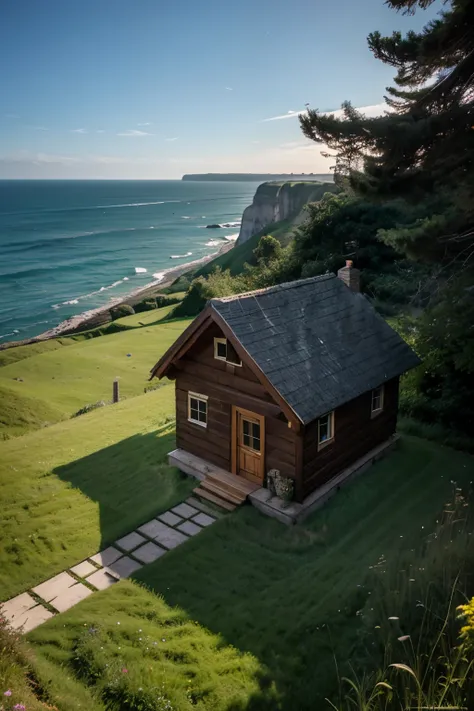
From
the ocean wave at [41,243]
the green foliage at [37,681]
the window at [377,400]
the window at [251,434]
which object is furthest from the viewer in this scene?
the ocean wave at [41,243]

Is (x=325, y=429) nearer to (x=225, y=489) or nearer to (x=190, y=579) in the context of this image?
(x=225, y=489)

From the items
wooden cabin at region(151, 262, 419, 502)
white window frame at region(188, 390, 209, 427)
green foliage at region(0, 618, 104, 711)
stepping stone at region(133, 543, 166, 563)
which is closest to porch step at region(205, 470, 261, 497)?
wooden cabin at region(151, 262, 419, 502)

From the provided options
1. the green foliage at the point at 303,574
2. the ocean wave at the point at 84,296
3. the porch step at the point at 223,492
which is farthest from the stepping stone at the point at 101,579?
the ocean wave at the point at 84,296

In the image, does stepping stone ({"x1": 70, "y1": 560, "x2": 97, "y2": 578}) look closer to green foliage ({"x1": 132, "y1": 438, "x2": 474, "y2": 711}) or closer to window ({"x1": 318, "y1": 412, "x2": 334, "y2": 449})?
green foliage ({"x1": 132, "y1": 438, "x2": 474, "y2": 711})

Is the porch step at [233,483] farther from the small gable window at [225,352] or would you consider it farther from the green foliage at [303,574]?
the small gable window at [225,352]

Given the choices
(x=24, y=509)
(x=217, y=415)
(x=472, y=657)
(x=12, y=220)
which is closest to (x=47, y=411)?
(x=24, y=509)
